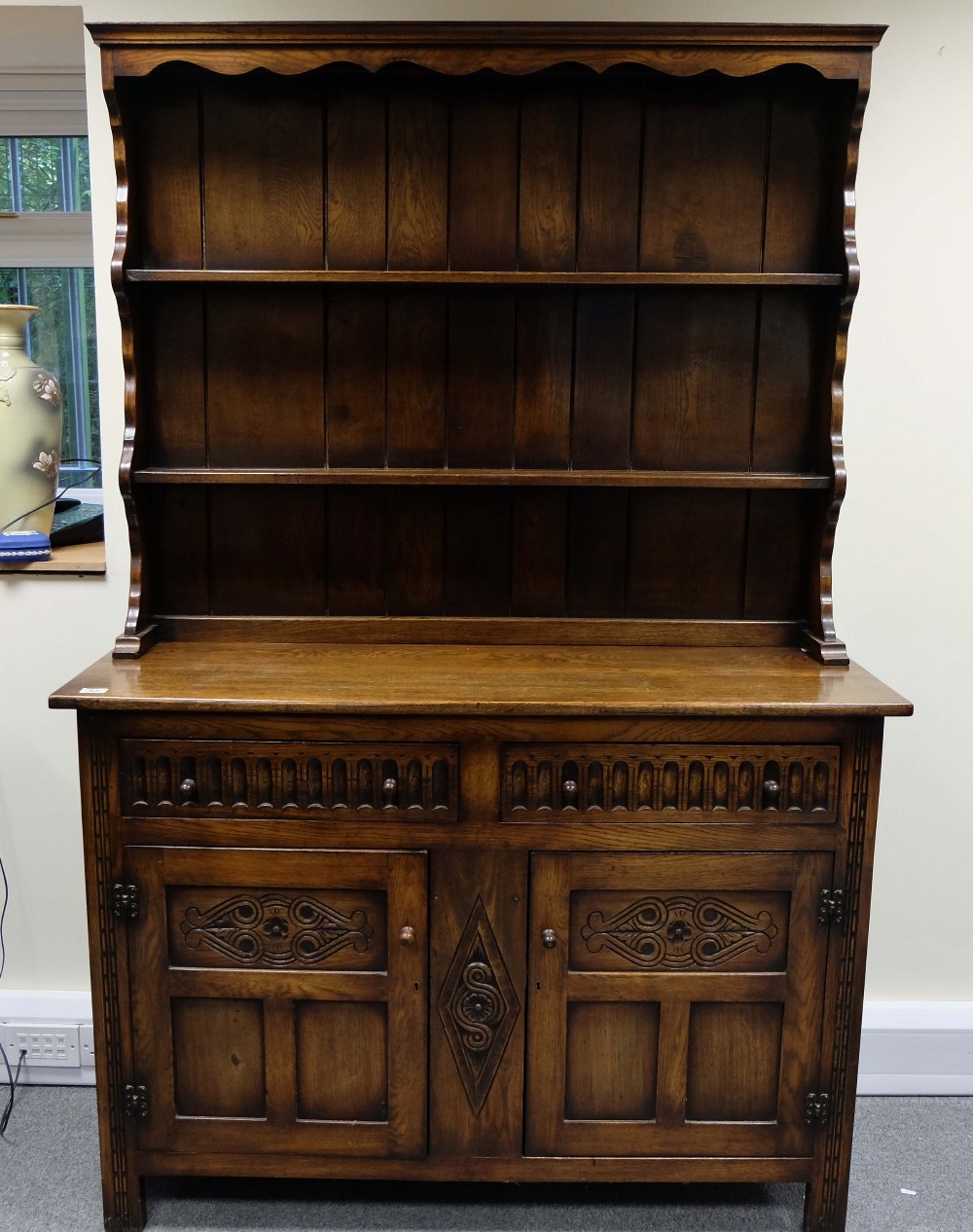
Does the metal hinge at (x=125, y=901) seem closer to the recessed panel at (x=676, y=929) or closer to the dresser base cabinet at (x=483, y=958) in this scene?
the dresser base cabinet at (x=483, y=958)

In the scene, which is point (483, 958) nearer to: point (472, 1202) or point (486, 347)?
point (472, 1202)

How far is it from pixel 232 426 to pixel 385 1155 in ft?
4.66

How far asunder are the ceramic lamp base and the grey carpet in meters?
1.21

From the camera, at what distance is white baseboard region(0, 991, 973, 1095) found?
2.36 meters

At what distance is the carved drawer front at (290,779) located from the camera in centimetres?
179

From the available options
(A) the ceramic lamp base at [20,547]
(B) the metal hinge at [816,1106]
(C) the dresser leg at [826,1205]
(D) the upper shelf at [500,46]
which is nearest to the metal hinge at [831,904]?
(B) the metal hinge at [816,1106]

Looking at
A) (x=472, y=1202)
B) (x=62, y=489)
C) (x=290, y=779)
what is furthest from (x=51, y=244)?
(x=472, y=1202)

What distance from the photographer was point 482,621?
2168mm

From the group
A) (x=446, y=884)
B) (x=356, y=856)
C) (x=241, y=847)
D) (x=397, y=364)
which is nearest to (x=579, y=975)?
(x=446, y=884)

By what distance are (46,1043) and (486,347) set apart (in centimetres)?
181

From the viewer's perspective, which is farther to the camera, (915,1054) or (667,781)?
(915,1054)

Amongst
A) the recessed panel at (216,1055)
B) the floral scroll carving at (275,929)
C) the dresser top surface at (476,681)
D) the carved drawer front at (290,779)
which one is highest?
the dresser top surface at (476,681)

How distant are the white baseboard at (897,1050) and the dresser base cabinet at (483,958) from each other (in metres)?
0.52

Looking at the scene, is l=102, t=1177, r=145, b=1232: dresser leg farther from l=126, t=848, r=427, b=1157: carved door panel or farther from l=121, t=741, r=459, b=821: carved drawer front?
l=121, t=741, r=459, b=821: carved drawer front
